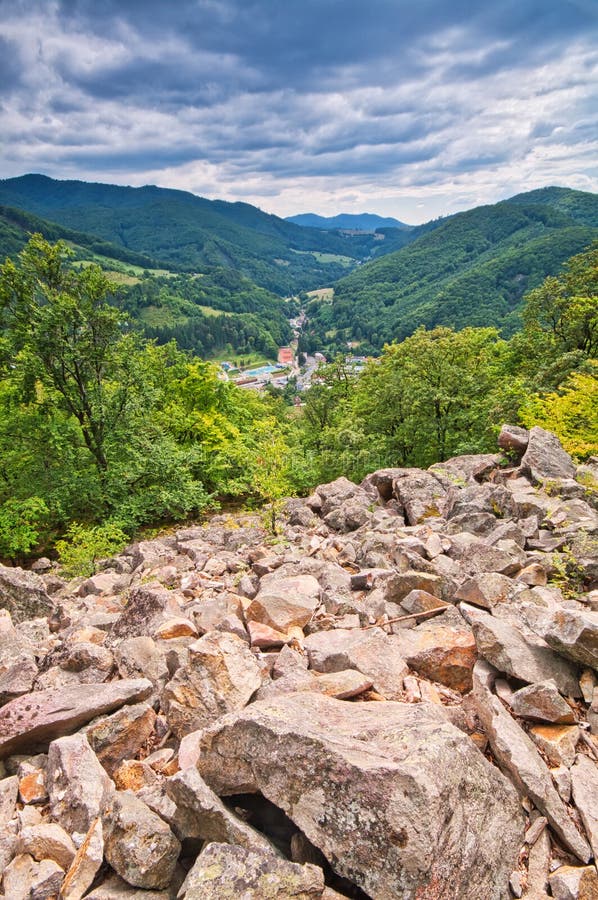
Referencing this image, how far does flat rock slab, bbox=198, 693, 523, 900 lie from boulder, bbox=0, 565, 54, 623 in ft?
22.4

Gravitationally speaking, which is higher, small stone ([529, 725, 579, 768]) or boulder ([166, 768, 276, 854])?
boulder ([166, 768, 276, 854])

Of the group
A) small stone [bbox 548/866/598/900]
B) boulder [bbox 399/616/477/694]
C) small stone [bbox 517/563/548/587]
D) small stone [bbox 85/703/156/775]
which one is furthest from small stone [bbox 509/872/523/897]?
small stone [bbox 517/563/548/587]

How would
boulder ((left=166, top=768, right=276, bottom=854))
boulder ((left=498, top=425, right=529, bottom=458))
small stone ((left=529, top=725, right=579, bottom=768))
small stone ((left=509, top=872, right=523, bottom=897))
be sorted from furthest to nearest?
1. boulder ((left=498, top=425, right=529, bottom=458))
2. small stone ((left=529, top=725, right=579, bottom=768))
3. boulder ((left=166, top=768, right=276, bottom=854))
4. small stone ((left=509, top=872, right=523, bottom=897))

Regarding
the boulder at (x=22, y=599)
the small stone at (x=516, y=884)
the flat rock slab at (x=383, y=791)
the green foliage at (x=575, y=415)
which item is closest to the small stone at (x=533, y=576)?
the flat rock slab at (x=383, y=791)

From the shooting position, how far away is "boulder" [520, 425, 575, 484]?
12.4 meters

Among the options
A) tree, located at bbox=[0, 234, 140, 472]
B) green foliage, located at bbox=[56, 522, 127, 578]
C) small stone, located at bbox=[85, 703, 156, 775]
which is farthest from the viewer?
tree, located at bbox=[0, 234, 140, 472]

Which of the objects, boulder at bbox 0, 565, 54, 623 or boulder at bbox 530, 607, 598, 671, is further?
boulder at bbox 0, 565, 54, 623

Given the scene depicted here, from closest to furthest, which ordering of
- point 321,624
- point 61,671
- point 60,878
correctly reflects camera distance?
point 60,878 → point 61,671 → point 321,624

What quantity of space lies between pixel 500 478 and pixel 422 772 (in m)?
11.8

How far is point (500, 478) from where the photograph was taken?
13766 mm

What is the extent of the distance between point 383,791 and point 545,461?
11.6 metres

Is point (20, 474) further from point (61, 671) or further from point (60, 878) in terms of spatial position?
point (60, 878)

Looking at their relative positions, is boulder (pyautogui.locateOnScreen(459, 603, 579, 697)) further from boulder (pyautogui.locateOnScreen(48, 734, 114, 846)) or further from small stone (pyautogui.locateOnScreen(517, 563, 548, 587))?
boulder (pyautogui.locateOnScreen(48, 734, 114, 846))

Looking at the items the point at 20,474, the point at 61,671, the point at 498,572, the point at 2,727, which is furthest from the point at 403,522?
the point at 20,474
